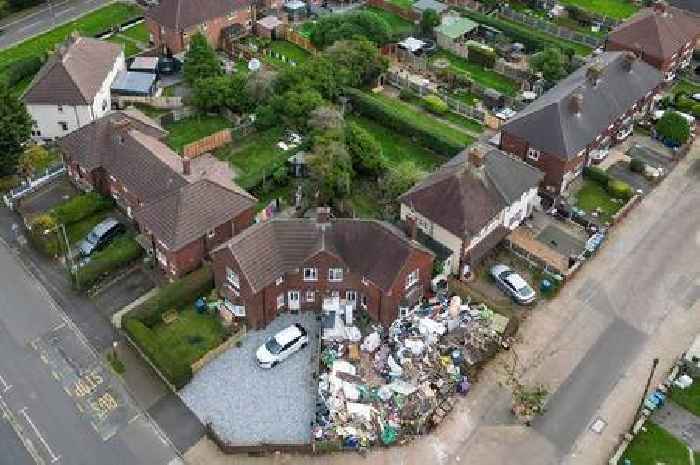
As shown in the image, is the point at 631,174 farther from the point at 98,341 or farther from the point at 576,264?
the point at 98,341

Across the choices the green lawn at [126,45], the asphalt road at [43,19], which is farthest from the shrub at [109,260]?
the asphalt road at [43,19]

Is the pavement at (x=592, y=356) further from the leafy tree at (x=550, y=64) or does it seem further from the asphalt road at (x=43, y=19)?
the asphalt road at (x=43, y=19)

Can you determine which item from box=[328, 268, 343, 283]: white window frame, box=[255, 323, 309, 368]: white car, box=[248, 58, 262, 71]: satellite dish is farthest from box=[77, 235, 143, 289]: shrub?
box=[248, 58, 262, 71]: satellite dish

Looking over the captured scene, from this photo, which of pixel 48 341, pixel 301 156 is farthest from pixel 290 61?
pixel 48 341

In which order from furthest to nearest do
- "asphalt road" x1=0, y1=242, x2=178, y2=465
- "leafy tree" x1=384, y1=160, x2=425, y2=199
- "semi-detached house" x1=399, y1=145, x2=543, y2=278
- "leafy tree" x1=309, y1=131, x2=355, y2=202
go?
"leafy tree" x1=384, y1=160, x2=425, y2=199 → "leafy tree" x1=309, y1=131, x2=355, y2=202 → "semi-detached house" x1=399, y1=145, x2=543, y2=278 → "asphalt road" x1=0, y1=242, x2=178, y2=465

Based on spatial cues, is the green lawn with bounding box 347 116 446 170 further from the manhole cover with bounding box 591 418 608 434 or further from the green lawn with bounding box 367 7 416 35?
the manhole cover with bounding box 591 418 608 434

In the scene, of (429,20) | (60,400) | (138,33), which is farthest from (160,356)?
(429,20)

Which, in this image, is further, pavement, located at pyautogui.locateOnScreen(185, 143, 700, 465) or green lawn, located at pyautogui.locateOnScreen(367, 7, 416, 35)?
green lawn, located at pyautogui.locateOnScreen(367, 7, 416, 35)

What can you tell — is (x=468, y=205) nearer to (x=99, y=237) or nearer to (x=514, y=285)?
(x=514, y=285)

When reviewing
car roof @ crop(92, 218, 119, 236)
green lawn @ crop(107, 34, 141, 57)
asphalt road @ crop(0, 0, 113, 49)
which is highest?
car roof @ crop(92, 218, 119, 236)
